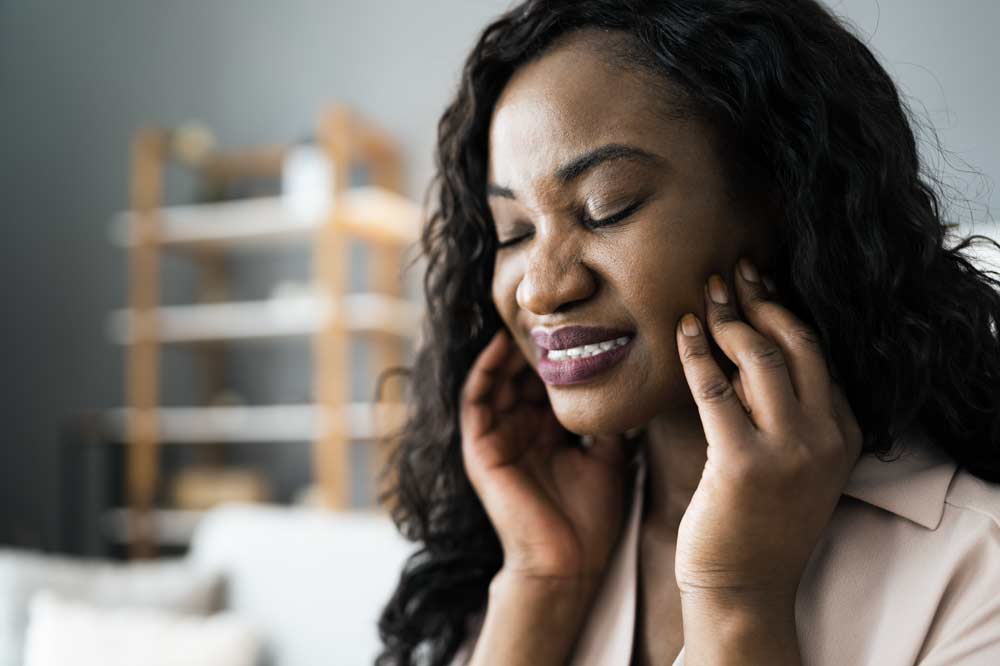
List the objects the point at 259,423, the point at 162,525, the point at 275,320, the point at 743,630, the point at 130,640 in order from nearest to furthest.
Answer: the point at 743,630 → the point at 130,640 → the point at 275,320 → the point at 259,423 → the point at 162,525

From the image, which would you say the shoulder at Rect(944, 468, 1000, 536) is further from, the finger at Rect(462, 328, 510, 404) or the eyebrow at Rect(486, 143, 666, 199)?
the finger at Rect(462, 328, 510, 404)

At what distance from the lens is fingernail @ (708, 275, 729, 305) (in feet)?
3.06

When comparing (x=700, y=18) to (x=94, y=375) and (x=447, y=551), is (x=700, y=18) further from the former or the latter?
(x=94, y=375)

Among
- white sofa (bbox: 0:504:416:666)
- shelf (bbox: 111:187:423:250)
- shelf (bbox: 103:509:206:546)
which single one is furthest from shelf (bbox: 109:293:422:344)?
white sofa (bbox: 0:504:416:666)

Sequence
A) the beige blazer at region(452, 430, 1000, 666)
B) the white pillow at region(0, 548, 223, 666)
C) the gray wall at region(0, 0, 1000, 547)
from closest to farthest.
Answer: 1. the beige blazer at region(452, 430, 1000, 666)
2. the white pillow at region(0, 548, 223, 666)
3. the gray wall at region(0, 0, 1000, 547)

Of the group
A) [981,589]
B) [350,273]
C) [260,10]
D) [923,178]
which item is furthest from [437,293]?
[260,10]

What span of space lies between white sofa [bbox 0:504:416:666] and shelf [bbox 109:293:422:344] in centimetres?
198

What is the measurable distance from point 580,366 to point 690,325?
0.37 ft

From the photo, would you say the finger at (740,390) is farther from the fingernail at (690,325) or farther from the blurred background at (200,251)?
the blurred background at (200,251)

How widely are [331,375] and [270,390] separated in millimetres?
785

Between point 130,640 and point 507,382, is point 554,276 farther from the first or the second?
point 130,640

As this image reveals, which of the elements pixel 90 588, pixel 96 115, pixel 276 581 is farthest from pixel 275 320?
pixel 276 581

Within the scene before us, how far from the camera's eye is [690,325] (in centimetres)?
93

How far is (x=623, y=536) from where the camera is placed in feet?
3.91
